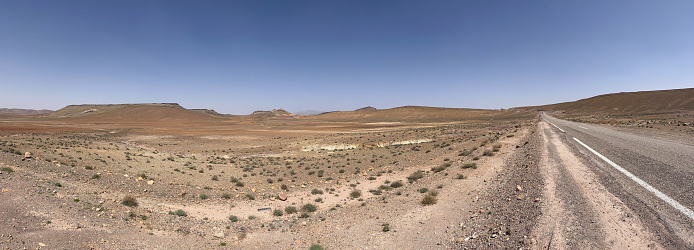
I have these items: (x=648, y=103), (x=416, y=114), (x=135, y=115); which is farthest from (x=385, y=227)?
(x=135, y=115)

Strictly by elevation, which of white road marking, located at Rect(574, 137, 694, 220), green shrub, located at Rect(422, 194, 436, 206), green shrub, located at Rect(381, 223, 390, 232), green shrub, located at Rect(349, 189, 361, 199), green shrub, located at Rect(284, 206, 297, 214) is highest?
white road marking, located at Rect(574, 137, 694, 220)

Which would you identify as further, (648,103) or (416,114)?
(416,114)

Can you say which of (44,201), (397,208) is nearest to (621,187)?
(397,208)

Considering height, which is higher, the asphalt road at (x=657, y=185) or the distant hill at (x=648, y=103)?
the distant hill at (x=648, y=103)

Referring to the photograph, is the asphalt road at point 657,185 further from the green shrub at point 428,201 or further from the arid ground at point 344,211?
the green shrub at point 428,201

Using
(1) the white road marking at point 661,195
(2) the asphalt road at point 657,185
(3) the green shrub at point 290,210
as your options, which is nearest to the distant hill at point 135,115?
(3) the green shrub at point 290,210

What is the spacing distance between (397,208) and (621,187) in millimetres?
5531

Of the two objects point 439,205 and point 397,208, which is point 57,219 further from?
point 439,205

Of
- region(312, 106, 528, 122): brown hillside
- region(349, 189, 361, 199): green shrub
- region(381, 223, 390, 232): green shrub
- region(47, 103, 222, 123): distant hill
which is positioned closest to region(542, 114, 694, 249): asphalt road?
region(381, 223, 390, 232): green shrub

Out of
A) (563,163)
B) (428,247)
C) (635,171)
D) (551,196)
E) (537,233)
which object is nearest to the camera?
(537,233)

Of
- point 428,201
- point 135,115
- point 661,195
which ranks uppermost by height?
point 135,115

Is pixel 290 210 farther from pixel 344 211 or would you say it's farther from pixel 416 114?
pixel 416 114

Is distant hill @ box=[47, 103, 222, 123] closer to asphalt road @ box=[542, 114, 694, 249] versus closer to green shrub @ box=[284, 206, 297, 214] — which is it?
green shrub @ box=[284, 206, 297, 214]

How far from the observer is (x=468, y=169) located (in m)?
11.5
